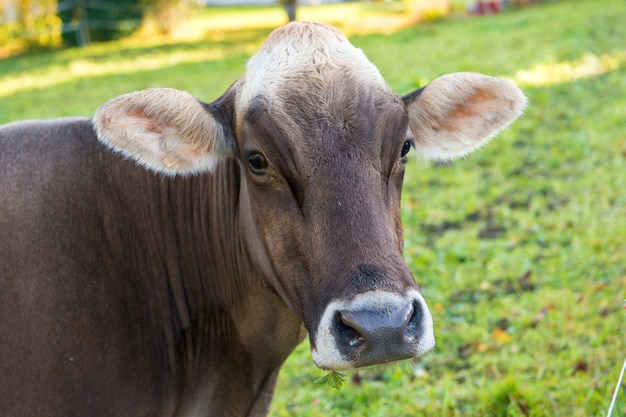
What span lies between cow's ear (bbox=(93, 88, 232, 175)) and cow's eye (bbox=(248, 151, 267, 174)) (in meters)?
0.26

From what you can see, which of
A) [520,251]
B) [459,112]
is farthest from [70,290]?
[520,251]

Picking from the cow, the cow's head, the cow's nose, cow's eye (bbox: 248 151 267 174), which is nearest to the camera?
the cow's nose

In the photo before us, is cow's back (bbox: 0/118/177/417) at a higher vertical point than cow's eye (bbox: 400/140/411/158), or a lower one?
lower

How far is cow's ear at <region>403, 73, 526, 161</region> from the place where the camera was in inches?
130

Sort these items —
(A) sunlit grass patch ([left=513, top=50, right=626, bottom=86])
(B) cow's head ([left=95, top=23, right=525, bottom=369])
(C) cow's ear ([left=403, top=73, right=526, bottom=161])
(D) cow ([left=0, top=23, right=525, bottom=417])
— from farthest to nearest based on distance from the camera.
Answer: (A) sunlit grass patch ([left=513, top=50, right=626, bottom=86]) → (C) cow's ear ([left=403, top=73, right=526, bottom=161]) → (D) cow ([left=0, top=23, right=525, bottom=417]) → (B) cow's head ([left=95, top=23, right=525, bottom=369])

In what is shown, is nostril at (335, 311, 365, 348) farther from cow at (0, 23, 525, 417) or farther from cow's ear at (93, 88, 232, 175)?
cow's ear at (93, 88, 232, 175)

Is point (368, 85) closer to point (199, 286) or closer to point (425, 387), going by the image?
point (199, 286)

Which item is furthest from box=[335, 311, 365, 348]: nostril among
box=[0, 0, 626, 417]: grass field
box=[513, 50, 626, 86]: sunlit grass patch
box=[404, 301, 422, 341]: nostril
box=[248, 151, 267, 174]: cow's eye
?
box=[513, 50, 626, 86]: sunlit grass patch

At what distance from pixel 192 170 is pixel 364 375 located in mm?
2326

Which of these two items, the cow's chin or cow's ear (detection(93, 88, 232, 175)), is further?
cow's ear (detection(93, 88, 232, 175))

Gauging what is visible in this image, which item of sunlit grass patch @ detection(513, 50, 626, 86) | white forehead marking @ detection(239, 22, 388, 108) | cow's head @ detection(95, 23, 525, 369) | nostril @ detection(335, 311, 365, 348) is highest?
white forehead marking @ detection(239, 22, 388, 108)

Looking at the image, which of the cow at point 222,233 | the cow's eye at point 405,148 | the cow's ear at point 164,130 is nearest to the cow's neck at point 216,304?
the cow at point 222,233

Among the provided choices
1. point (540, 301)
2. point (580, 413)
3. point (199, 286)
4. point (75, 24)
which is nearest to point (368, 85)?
point (199, 286)

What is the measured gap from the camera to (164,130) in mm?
3094
